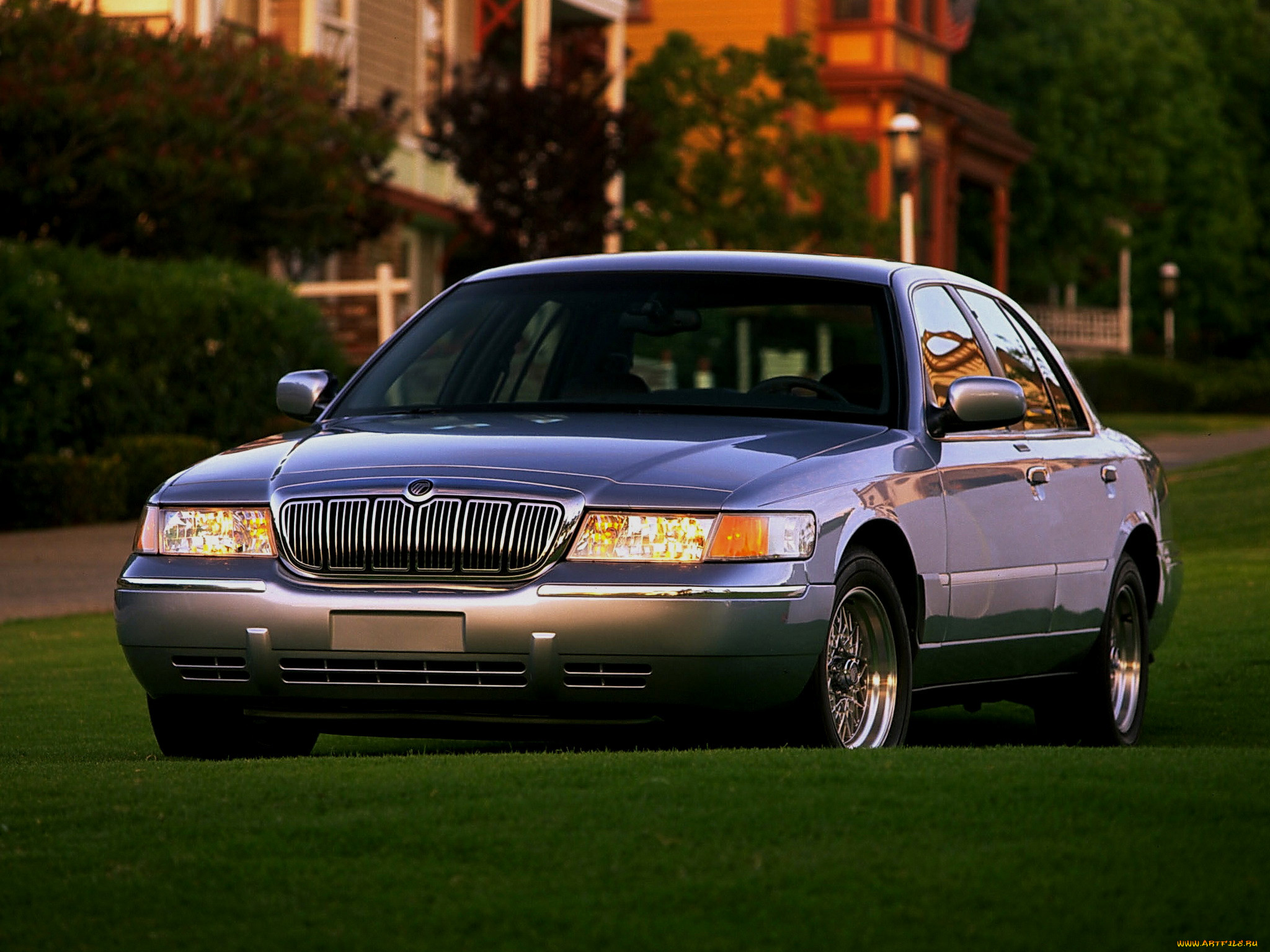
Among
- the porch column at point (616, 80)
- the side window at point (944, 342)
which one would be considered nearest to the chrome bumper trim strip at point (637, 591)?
the side window at point (944, 342)

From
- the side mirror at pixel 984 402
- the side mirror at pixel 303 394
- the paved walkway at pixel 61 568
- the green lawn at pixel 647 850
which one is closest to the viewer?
the green lawn at pixel 647 850

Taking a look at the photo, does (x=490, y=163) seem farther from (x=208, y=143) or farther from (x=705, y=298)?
(x=705, y=298)

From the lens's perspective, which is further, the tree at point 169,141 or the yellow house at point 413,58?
the yellow house at point 413,58

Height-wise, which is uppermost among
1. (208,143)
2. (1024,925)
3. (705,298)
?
(208,143)

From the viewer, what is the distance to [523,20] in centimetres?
3528

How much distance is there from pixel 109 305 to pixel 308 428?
536 inches

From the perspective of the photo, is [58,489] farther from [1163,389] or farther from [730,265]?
[1163,389]

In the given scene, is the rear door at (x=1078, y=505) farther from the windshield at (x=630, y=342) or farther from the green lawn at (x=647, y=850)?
the green lawn at (x=647, y=850)

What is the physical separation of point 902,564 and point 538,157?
83.0 feet

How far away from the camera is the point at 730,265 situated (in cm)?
842

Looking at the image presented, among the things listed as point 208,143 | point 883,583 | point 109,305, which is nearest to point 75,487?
point 109,305

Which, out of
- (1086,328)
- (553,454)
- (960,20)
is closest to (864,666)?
(553,454)

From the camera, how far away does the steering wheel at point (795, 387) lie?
794cm

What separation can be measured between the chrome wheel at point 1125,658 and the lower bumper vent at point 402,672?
310 centimetres
